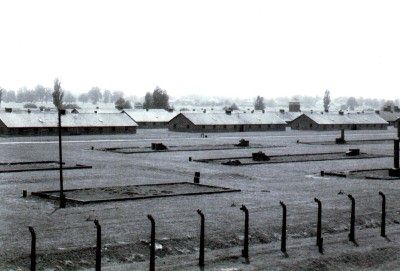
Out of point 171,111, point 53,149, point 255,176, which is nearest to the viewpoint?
point 255,176

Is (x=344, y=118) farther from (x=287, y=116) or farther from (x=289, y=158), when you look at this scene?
(x=289, y=158)

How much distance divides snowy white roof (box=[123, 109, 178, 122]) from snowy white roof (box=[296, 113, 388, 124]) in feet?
93.4

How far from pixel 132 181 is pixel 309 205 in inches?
511

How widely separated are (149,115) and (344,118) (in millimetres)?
40476

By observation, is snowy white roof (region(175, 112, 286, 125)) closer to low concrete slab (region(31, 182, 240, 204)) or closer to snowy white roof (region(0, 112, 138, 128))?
snowy white roof (region(0, 112, 138, 128))

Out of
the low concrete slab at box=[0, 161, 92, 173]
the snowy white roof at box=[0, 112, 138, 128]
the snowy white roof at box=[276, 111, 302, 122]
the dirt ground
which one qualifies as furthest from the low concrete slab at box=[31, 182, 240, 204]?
the snowy white roof at box=[276, 111, 302, 122]

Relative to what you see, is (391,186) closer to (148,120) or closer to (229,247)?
(229,247)

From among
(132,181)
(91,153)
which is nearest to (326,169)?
(132,181)

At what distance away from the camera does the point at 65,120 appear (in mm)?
92812

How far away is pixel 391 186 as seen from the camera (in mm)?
36562

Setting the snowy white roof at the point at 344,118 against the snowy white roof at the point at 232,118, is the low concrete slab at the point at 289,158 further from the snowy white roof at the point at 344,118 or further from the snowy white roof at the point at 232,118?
the snowy white roof at the point at 344,118

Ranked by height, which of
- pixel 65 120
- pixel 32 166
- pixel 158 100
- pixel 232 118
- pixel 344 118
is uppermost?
pixel 158 100

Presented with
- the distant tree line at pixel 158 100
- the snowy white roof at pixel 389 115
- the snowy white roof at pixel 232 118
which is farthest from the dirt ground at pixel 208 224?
the distant tree line at pixel 158 100

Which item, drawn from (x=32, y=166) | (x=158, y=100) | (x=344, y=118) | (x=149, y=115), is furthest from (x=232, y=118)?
(x=32, y=166)
